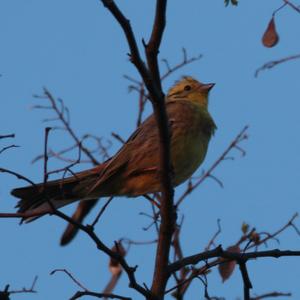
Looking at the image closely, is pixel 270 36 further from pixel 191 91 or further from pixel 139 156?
pixel 191 91

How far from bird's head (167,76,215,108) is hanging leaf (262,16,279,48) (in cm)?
212

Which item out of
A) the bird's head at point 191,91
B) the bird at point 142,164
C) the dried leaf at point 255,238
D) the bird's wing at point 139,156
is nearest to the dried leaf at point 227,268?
the dried leaf at point 255,238

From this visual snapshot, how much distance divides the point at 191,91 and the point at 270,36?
7.89ft

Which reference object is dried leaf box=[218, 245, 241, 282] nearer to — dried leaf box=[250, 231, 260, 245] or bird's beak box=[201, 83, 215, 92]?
dried leaf box=[250, 231, 260, 245]

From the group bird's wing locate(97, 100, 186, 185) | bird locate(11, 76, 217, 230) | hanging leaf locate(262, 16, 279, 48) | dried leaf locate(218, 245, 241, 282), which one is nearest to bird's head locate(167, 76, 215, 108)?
bird locate(11, 76, 217, 230)

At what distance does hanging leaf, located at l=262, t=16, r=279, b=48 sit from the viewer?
457 cm

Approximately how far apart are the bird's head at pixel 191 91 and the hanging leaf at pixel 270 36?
6.97 feet

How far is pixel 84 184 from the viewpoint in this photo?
5.60m

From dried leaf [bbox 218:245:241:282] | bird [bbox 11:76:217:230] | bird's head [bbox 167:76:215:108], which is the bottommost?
dried leaf [bbox 218:245:241:282]

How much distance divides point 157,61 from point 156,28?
17 cm

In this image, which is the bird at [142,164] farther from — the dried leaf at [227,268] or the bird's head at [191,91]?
the dried leaf at [227,268]

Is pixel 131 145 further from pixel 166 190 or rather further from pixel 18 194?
pixel 166 190

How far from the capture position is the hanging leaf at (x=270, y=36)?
15.0 feet

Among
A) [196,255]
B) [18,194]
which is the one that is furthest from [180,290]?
[18,194]
